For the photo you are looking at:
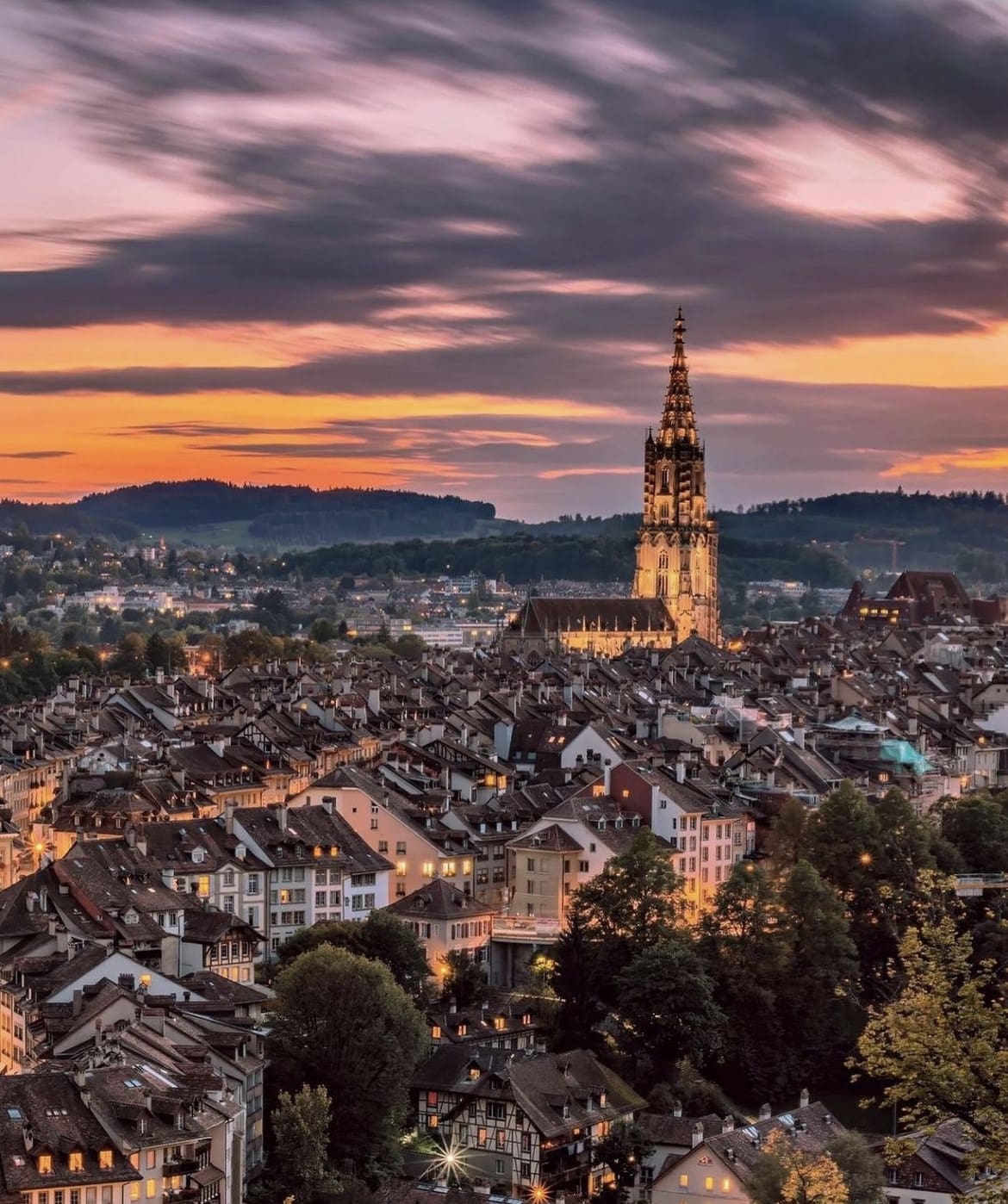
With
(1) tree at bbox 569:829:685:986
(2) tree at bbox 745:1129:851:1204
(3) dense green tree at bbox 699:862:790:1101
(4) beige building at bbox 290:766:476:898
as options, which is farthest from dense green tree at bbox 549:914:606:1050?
(2) tree at bbox 745:1129:851:1204

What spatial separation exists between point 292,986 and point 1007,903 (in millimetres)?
31352

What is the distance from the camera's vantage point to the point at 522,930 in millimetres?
70625

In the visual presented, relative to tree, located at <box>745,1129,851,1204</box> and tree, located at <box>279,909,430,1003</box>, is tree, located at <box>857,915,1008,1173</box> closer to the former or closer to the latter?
tree, located at <box>745,1129,851,1204</box>

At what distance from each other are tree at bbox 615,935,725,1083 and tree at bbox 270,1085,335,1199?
14.4 meters

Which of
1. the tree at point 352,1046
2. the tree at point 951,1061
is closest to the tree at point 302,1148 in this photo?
the tree at point 352,1046

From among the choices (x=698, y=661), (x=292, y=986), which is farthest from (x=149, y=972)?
(x=698, y=661)

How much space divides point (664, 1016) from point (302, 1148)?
15603mm

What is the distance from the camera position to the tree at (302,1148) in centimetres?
5144

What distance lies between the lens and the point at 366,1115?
5509 cm

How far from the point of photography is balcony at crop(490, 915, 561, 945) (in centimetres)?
7019

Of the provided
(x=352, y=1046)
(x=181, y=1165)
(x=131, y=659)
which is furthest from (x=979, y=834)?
(x=131, y=659)

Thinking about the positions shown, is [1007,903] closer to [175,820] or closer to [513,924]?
[513,924]

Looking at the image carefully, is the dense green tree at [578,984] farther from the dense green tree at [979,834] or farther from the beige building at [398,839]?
the dense green tree at [979,834]

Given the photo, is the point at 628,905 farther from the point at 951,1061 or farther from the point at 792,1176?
the point at 951,1061
